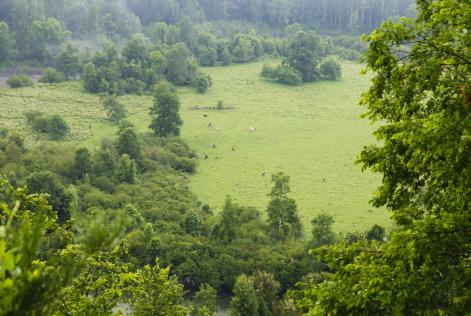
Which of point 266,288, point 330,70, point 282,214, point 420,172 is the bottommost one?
point 266,288

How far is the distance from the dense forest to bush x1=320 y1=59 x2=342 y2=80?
1.11 ft

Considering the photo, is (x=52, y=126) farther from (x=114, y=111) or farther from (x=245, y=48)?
(x=245, y=48)

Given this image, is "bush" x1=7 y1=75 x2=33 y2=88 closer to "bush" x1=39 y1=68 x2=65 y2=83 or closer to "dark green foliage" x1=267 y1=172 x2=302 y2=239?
"bush" x1=39 y1=68 x2=65 y2=83

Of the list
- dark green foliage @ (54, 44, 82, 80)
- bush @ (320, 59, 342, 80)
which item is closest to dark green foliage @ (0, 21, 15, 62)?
dark green foliage @ (54, 44, 82, 80)

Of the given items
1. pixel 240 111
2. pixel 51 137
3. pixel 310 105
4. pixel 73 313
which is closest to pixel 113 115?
pixel 51 137

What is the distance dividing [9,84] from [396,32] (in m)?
88.1

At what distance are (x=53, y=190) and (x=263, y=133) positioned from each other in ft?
114

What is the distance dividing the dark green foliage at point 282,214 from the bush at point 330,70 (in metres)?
59.8

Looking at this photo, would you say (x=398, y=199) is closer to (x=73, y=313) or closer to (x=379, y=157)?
(x=379, y=157)

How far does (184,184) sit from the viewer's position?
5281cm

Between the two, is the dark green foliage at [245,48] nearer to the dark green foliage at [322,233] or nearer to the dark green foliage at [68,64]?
the dark green foliage at [68,64]

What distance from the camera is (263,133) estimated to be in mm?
70062

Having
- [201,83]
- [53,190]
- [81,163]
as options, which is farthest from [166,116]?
[53,190]

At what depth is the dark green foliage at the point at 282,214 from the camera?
136ft
